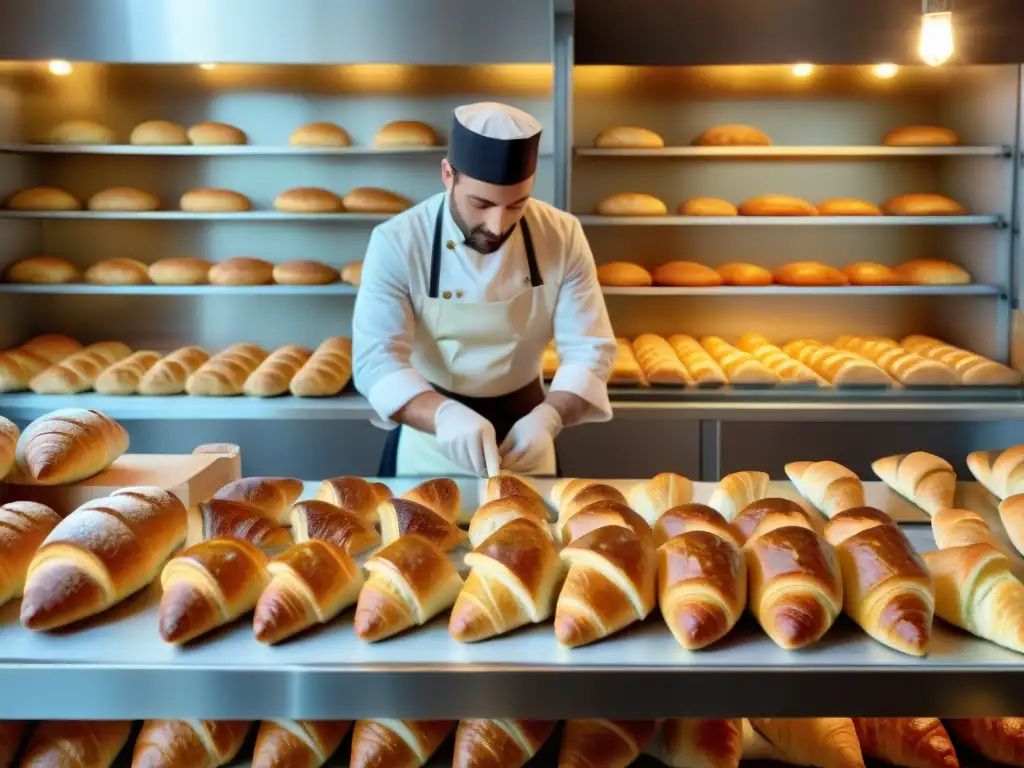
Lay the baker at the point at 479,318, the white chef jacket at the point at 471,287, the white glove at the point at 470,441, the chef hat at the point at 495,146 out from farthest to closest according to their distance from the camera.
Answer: the white chef jacket at the point at 471,287 → the baker at the point at 479,318 → the chef hat at the point at 495,146 → the white glove at the point at 470,441

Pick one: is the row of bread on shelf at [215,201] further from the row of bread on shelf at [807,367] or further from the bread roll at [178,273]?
the row of bread on shelf at [807,367]

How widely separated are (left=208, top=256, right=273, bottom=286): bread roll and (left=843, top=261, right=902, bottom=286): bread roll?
2300mm

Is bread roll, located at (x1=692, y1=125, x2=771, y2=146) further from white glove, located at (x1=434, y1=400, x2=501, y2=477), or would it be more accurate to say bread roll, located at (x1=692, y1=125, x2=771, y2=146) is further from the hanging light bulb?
white glove, located at (x1=434, y1=400, x2=501, y2=477)

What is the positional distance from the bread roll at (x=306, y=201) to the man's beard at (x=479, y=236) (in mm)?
1498

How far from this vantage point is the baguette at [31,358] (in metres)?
3.72

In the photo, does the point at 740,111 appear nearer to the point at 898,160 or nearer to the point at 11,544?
the point at 898,160

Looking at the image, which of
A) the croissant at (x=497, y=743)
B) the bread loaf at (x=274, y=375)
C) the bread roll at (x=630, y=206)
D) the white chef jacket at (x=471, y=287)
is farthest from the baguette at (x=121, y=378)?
the croissant at (x=497, y=743)

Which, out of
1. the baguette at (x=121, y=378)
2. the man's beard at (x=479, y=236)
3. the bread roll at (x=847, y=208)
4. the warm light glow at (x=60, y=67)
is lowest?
the baguette at (x=121, y=378)

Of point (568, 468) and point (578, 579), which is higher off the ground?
point (578, 579)

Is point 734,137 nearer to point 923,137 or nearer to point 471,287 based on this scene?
point 923,137

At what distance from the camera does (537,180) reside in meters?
3.81

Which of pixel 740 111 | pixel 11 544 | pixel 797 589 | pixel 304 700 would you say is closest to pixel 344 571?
pixel 304 700

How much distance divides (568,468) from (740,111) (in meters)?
1.70

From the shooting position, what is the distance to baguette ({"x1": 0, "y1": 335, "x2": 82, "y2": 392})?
12.2 feet
